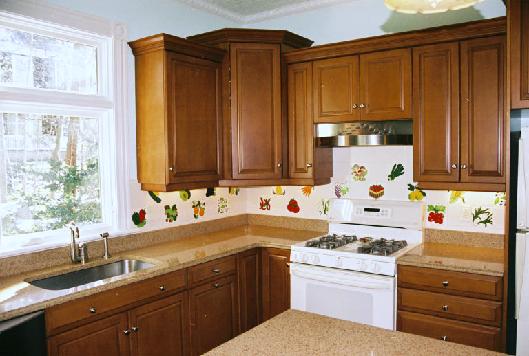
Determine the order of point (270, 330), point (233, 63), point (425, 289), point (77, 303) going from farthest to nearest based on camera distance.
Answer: point (233, 63) → point (425, 289) → point (77, 303) → point (270, 330)

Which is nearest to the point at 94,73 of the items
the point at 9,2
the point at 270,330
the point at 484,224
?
the point at 9,2

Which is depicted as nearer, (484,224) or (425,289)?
(425,289)

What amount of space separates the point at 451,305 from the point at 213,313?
1539 mm

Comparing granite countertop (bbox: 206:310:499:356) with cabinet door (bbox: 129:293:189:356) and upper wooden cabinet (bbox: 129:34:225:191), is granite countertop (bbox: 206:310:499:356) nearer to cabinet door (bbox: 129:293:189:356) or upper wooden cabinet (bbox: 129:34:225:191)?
cabinet door (bbox: 129:293:189:356)

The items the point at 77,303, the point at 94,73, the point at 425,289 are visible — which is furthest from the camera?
the point at 94,73

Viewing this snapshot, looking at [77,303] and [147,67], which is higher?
[147,67]

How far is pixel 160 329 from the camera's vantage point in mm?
2803

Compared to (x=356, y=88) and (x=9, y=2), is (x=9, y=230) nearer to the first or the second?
(x=9, y=2)

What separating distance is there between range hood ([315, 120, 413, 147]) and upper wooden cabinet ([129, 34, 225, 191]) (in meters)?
0.85

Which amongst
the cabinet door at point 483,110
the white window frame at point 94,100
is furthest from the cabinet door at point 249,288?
the cabinet door at point 483,110

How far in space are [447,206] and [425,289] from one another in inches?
31.3

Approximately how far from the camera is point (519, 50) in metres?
2.53

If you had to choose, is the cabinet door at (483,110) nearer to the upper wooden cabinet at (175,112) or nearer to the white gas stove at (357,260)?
the white gas stove at (357,260)

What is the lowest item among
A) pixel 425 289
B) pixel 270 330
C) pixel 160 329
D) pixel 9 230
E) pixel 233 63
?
pixel 160 329
